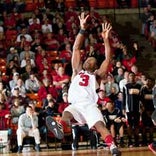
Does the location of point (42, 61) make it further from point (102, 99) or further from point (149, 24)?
point (149, 24)

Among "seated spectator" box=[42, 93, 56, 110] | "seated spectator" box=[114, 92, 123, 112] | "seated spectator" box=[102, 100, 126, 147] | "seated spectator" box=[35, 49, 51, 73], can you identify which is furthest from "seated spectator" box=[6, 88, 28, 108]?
"seated spectator" box=[114, 92, 123, 112]

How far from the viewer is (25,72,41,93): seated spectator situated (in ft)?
58.6

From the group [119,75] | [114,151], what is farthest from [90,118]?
[119,75]

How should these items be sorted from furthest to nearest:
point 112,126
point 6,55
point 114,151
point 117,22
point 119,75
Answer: point 117,22 < point 6,55 < point 119,75 < point 112,126 < point 114,151

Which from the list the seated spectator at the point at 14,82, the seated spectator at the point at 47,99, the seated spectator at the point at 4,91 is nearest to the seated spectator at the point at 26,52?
the seated spectator at the point at 14,82

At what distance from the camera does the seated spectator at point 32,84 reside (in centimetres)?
1786

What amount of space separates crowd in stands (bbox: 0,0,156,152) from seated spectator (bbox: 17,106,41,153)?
43 cm

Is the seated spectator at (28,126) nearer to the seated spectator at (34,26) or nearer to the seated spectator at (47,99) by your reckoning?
the seated spectator at (47,99)

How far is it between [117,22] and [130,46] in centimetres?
172

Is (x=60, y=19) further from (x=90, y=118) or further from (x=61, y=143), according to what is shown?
(x=90, y=118)

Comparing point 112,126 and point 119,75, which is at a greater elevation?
point 119,75

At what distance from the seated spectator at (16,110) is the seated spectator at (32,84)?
1.32m

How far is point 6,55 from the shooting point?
64.9ft

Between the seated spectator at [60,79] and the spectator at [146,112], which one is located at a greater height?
the seated spectator at [60,79]
